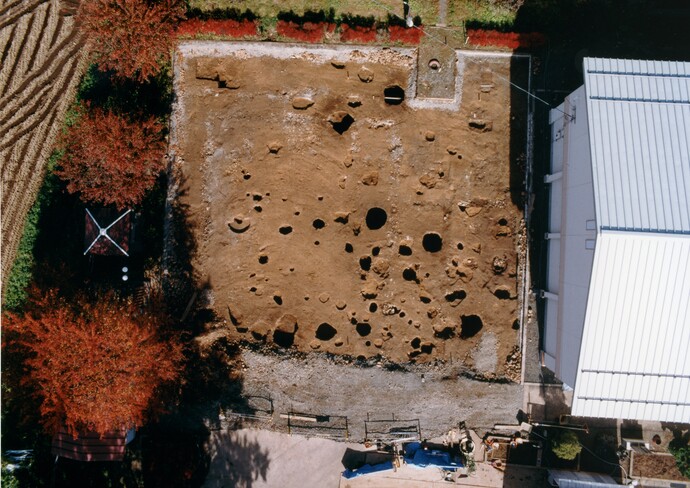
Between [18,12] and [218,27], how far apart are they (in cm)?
1001

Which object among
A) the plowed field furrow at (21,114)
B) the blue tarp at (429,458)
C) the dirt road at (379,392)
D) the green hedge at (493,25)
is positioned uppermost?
the green hedge at (493,25)

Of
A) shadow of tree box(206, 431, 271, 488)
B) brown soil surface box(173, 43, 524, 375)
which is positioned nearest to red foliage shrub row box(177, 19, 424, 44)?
brown soil surface box(173, 43, 524, 375)

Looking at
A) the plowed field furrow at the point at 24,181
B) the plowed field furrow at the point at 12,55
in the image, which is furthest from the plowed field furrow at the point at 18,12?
the plowed field furrow at the point at 24,181

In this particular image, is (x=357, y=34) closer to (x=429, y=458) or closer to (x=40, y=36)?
(x=40, y=36)

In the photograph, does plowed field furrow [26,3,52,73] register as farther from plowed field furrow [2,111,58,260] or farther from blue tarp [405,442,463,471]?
blue tarp [405,442,463,471]

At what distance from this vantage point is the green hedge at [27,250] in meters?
20.5

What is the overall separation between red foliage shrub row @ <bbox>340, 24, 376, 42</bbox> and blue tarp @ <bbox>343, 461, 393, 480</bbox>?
19.5 metres

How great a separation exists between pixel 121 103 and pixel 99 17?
3.54 metres

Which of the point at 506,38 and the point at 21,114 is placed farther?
the point at 21,114

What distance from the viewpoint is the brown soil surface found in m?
20.2

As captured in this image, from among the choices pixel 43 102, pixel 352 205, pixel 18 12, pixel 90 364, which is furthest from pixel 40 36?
pixel 352 205

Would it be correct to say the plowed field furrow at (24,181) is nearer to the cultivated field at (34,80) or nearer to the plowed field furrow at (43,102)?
the cultivated field at (34,80)

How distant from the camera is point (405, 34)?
65.9 ft

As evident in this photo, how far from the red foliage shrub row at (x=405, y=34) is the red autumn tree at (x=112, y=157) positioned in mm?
11294
